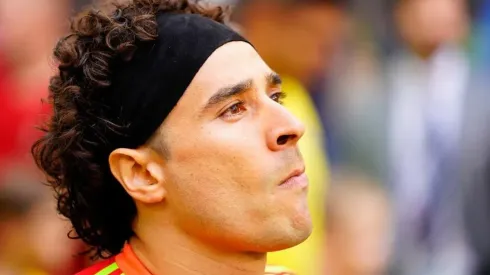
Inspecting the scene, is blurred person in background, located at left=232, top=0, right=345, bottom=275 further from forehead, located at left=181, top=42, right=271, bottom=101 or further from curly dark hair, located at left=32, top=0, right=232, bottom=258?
forehead, located at left=181, top=42, right=271, bottom=101

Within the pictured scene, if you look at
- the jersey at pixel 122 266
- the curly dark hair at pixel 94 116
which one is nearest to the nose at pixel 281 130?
the curly dark hair at pixel 94 116

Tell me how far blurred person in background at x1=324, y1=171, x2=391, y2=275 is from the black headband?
2.76m

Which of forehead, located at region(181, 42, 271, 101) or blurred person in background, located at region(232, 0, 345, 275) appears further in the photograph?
blurred person in background, located at region(232, 0, 345, 275)

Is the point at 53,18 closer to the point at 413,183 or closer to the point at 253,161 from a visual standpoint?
the point at 413,183

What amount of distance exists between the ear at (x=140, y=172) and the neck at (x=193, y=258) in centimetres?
13

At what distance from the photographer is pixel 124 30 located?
3549 mm

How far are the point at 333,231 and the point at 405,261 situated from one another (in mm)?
634

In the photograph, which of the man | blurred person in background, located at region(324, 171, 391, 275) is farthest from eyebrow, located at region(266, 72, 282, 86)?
blurred person in background, located at region(324, 171, 391, 275)

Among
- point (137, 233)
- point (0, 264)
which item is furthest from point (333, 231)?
point (137, 233)

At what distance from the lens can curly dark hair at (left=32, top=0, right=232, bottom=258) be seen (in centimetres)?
352

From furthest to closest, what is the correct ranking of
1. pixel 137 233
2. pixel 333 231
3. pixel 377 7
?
pixel 377 7 < pixel 333 231 < pixel 137 233

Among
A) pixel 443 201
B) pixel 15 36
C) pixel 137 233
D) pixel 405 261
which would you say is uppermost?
pixel 137 233

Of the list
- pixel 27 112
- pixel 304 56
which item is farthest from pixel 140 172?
pixel 27 112

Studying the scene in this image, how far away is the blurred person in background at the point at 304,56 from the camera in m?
5.32
